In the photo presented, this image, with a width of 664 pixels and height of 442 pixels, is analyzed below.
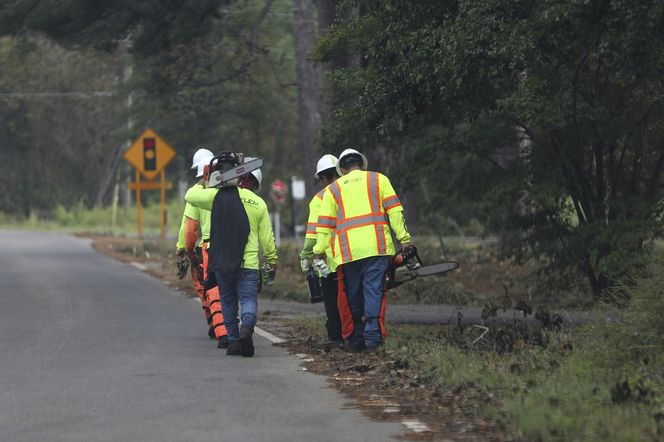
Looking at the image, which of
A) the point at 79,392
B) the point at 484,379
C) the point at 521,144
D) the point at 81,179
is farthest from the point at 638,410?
the point at 81,179

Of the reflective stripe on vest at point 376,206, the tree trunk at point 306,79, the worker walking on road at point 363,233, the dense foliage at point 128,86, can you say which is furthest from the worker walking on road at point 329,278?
the tree trunk at point 306,79

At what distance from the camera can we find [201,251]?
45.2 feet

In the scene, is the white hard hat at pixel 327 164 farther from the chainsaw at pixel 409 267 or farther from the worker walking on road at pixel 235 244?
the chainsaw at pixel 409 267

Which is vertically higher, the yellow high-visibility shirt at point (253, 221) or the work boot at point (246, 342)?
the yellow high-visibility shirt at point (253, 221)

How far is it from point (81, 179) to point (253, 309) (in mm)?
63317

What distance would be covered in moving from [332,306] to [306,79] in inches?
584

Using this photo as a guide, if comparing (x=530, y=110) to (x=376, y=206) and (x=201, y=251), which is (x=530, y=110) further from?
(x=201, y=251)

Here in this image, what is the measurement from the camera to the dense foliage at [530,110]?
13.0m

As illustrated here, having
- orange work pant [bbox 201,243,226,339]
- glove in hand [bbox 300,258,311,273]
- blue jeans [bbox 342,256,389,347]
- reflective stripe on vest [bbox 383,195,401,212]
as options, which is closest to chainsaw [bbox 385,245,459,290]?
blue jeans [bbox 342,256,389,347]

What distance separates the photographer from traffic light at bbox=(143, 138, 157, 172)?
3225cm

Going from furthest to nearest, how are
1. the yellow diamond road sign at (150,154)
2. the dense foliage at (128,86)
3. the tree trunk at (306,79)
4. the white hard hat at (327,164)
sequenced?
1. the yellow diamond road sign at (150,154)
2. the tree trunk at (306,79)
3. the dense foliage at (128,86)
4. the white hard hat at (327,164)

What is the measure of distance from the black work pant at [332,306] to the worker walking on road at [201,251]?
99cm

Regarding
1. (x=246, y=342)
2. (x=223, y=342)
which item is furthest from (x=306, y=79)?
(x=246, y=342)

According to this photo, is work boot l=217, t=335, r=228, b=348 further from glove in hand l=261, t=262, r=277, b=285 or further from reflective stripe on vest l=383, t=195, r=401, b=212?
reflective stripe on vest l=383, t=195, r=401, b=212
